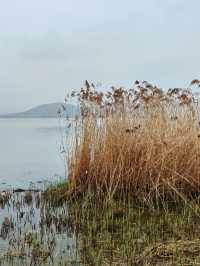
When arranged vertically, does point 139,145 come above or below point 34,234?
above

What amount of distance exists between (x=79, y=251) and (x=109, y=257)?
420mm

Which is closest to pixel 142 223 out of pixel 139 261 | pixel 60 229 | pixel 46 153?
pixel 60 229

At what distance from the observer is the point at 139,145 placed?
6.90 meters

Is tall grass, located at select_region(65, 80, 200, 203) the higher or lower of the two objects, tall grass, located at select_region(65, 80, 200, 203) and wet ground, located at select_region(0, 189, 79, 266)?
the higher

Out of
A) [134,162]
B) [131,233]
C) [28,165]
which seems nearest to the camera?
[131,233]

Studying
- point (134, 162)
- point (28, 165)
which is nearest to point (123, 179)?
point (134, 162)

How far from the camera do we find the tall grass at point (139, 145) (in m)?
6.72

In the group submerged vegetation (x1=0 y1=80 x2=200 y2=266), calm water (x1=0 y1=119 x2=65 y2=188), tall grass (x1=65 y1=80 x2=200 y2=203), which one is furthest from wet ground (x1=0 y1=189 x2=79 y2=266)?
calm water (x1=0 y1=119 x2=65 y2=188)

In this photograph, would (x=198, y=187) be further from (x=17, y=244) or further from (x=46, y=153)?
(x=46, y=153)

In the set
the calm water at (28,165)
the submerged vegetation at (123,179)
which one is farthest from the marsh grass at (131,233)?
the calm water at (28,165)

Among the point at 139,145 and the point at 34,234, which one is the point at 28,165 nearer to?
the point at 139,145

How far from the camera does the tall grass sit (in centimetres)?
672

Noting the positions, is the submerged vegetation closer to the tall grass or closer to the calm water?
the tall grass

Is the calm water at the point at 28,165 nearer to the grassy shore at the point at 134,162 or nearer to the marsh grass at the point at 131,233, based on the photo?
the grassy shore at the point at 134,162
